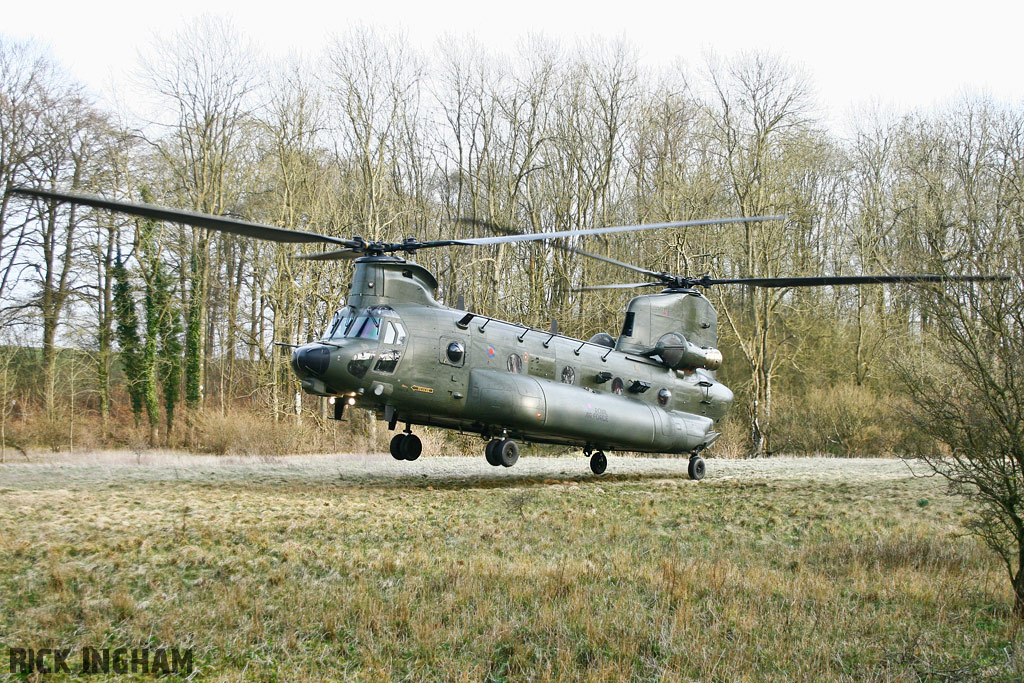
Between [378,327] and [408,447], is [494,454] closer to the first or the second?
[408,447]

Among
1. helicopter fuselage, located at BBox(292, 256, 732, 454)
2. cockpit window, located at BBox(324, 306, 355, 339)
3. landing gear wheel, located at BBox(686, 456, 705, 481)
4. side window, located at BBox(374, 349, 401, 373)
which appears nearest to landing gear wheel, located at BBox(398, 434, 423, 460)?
helicopter fuselage, located at BBox(292, 256, 732, 454)

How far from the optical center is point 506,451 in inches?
600

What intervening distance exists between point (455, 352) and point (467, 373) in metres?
0.48

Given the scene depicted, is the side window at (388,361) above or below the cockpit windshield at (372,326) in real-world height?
below

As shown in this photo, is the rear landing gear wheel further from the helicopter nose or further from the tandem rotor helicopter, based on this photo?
the helicopter nose

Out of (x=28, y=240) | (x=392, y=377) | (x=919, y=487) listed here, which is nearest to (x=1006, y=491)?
(x=919, y=487)

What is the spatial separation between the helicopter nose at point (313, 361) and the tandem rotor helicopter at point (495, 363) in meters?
0.02

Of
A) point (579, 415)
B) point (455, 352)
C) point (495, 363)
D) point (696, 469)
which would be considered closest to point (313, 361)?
point (455, 352)

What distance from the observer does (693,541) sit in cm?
980

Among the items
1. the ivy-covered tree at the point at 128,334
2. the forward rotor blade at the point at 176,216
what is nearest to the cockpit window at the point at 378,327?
the forward rotor blade at the point at 176,216

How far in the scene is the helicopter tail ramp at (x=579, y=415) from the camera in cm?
1479

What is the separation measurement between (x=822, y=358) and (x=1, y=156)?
31931 mm

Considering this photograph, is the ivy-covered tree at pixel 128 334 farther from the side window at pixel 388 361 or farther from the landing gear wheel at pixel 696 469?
the landing gear wheel at pixel 696 469

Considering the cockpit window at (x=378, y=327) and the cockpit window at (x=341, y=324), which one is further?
the cockpit window at (x=341, y=324)
